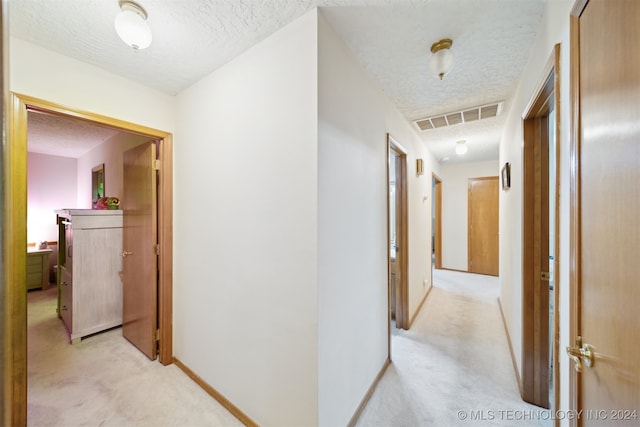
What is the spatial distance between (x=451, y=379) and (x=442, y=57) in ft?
8.00

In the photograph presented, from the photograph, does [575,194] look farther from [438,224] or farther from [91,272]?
[438,224]

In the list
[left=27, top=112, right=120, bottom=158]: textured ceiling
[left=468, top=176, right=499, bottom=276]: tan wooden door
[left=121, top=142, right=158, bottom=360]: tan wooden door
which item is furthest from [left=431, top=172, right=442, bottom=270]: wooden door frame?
[left=27, top=112, right=120, bottom=158]: textured ceiling

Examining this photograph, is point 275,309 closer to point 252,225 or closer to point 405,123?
point 252,225

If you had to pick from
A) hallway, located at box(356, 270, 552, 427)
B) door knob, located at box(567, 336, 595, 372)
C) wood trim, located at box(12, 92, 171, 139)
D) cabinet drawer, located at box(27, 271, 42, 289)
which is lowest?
hallway, located at box(356, 270, 552, 427)

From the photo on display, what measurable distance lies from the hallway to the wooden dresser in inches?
220

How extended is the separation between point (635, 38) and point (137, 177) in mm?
3201

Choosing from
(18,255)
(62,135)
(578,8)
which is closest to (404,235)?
(578,8)

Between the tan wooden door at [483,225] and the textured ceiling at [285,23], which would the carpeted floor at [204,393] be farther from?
the tan wooden door at [483,225]

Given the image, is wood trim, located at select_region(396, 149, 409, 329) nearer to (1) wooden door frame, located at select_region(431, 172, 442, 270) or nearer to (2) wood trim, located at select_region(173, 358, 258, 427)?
(2) wood trim, located at select_region(173, 358, 258, 427)

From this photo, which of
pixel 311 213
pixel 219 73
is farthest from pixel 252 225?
pixel 219 73

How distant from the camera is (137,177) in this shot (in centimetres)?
246

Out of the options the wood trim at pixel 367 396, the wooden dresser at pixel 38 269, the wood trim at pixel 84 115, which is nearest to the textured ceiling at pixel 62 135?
the wood trim at pixel 84 115

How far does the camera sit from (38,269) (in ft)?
13.7

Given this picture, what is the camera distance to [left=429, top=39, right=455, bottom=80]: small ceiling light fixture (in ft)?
5.20
